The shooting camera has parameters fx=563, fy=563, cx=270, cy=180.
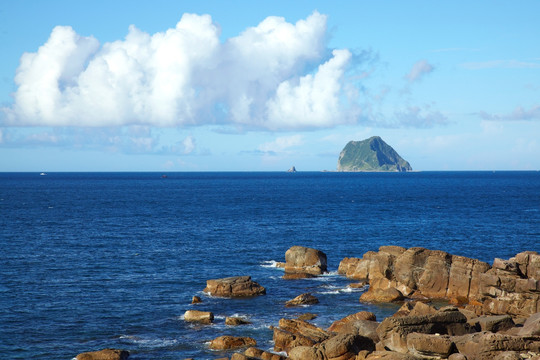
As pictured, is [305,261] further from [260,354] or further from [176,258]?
[260,354]

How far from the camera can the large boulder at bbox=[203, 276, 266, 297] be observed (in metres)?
55.1

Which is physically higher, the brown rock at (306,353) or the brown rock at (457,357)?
the brown rock at (457,357)

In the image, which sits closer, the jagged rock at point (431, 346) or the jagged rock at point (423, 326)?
the jagged rock at point (431, 346)

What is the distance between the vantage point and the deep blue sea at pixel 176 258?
4350 cm

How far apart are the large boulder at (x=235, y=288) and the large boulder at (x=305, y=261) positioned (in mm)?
10502

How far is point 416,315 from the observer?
38062mm

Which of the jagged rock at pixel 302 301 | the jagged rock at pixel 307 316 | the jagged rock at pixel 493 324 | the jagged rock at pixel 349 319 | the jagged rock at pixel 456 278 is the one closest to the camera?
the jagged rock at pixel 493 324

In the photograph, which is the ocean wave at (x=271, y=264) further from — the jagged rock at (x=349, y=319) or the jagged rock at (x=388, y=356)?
the jagged rock at (x=388, y=356)

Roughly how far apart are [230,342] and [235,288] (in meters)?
15.5

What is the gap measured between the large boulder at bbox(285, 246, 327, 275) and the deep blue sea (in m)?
1.84

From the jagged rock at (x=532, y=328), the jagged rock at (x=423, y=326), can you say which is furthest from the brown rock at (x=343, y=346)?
the jagged rock at (x=532, y=328)

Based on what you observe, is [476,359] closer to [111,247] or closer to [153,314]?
[153,314]

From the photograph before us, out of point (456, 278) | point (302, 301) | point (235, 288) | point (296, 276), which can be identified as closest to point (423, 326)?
point (302, 301)

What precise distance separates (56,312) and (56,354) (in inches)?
433
